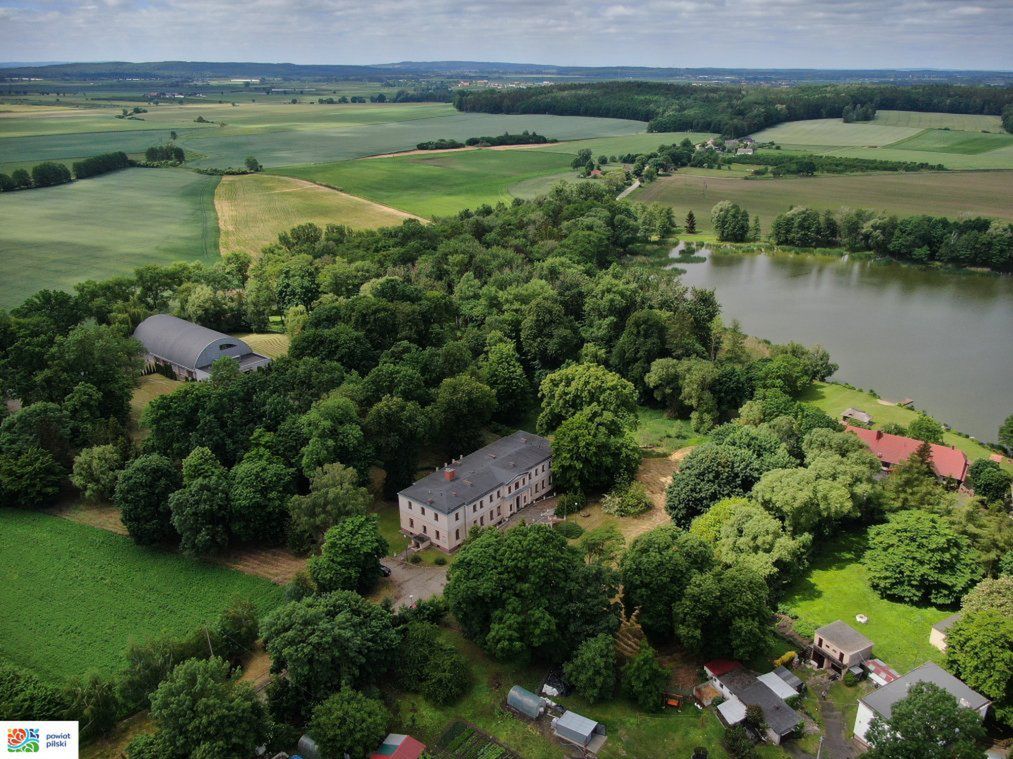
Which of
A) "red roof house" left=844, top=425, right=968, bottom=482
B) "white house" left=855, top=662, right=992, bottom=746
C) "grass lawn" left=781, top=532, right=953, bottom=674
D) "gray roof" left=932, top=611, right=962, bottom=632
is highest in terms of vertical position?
"red roof house" left=844, top=425, right=968, bottom=482

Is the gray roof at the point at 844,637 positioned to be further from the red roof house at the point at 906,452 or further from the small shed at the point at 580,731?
the red roof house at the point at 906,452

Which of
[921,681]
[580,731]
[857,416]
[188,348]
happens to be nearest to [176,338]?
[188,348]

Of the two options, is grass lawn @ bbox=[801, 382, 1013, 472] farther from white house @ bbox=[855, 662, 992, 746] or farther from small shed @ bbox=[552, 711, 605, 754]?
small shed @ bbox=[552, 711, 605, 754]

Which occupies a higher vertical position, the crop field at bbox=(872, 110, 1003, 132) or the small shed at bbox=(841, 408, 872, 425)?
the crop field at bbox=(872, 110, 1003, 132)

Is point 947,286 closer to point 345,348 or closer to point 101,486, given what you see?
point 345,348

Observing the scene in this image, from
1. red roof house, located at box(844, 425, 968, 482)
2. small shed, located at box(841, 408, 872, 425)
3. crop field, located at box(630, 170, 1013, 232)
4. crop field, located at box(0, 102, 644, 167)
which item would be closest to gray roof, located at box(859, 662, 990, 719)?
red roof house, located at box(844, 425, 968, 482)

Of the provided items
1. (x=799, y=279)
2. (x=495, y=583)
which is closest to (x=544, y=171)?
(x=799, y=279)
